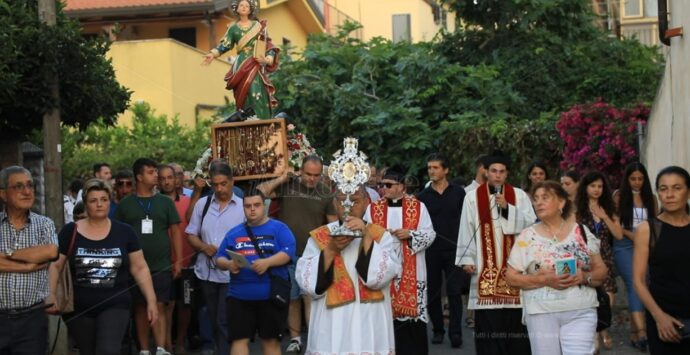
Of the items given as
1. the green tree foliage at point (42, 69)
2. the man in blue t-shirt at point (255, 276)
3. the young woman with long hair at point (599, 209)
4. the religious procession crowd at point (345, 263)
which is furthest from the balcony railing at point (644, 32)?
the man in blue t-shirt at point (255, 276)

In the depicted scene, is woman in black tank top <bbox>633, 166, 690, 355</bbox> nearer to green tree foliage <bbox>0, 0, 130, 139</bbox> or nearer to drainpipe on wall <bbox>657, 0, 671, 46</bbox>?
drainpipe on wall <bbox>657, 0, 671, 46</bbox>

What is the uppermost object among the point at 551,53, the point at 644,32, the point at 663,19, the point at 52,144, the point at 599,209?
the point at 644,32

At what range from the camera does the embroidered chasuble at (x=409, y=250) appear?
10906mm

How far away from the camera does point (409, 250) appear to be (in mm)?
11008

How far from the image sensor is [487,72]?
78.2ft

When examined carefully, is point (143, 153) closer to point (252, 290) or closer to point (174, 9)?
point (174, 9)

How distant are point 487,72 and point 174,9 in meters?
10.6

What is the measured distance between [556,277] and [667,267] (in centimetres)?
90

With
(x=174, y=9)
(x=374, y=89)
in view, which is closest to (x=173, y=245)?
(x=374, y=89)

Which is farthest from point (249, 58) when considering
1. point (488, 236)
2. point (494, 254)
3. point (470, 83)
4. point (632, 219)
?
point (470, 83)

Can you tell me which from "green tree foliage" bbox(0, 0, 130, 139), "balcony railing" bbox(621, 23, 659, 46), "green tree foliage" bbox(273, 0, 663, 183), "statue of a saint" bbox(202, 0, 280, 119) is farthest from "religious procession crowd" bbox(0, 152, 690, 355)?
"balcony railing" bbox(621, 23, 659, 46)

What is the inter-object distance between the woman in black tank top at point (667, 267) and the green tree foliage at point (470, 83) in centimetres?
1279

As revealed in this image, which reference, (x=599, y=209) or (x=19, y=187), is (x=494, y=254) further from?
(x=19, y=187)

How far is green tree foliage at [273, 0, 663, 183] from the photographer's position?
72.3ft
